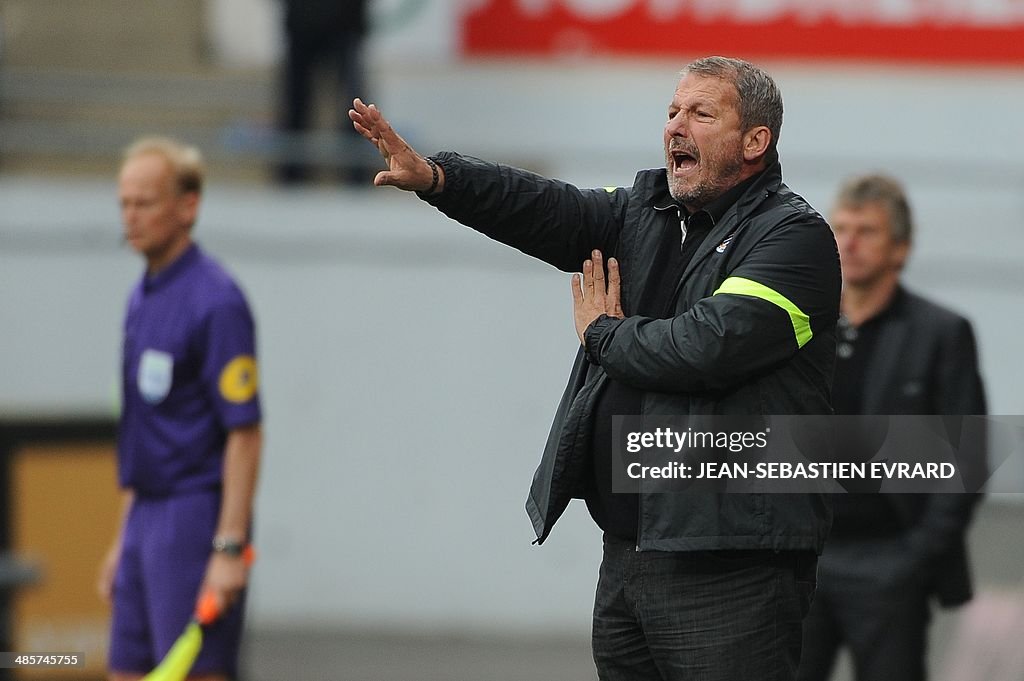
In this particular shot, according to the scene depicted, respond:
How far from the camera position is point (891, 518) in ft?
16.5

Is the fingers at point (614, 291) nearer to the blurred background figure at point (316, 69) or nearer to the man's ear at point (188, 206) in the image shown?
the man's ear at point (188, 206)

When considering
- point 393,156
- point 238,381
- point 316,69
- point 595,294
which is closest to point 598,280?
point 595,294

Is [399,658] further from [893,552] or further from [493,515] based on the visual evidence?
[893,552]

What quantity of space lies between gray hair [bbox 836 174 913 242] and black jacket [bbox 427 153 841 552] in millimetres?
1480

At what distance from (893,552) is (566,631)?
401 cm

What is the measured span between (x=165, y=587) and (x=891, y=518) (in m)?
2.36

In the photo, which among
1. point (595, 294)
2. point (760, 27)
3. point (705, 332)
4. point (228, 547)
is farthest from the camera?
point (760, 27)

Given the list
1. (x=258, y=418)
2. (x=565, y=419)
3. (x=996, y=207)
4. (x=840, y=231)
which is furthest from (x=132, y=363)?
(x=996, y=207)

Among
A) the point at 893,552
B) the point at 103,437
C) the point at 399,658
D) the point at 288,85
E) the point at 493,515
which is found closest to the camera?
the point at 893,552

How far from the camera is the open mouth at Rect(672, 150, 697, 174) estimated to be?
376cm

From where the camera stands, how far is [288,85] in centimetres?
934

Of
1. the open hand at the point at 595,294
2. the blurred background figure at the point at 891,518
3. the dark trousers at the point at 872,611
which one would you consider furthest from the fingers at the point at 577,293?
the dark trousers at the point at 872,611

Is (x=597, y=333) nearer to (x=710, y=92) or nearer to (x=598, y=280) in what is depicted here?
(x=598, y=280)

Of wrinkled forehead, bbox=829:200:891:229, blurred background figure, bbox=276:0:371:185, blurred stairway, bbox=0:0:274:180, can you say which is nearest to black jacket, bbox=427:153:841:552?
wrinkled forehead, bbox=829:200:891:229
